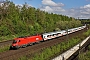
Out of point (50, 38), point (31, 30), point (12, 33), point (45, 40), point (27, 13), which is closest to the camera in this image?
point (45, 40)

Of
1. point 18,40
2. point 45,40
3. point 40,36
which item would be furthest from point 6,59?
point 45,40

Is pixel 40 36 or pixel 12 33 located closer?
pixel 40 36

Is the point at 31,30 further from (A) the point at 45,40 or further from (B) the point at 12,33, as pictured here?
(A) the point at 45,40

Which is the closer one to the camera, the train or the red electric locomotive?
the red electric locomotive

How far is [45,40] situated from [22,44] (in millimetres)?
13650

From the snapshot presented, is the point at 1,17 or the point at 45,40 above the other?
the point at 1,17

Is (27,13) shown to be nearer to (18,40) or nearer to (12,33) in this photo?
(12,33)

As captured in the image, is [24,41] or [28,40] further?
[28,40]

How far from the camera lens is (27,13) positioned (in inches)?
3784

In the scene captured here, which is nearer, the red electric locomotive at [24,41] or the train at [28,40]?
the red electric locomotive at [24,41]

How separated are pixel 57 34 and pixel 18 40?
2534 cm

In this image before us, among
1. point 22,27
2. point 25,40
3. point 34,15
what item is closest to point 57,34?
point 22,27

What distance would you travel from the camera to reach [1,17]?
71312 millimetres

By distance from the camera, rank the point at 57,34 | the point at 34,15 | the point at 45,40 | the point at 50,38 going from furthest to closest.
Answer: the point at 34,15 < the point at 57,34 < the point at 50,38 < the point at 45,40
